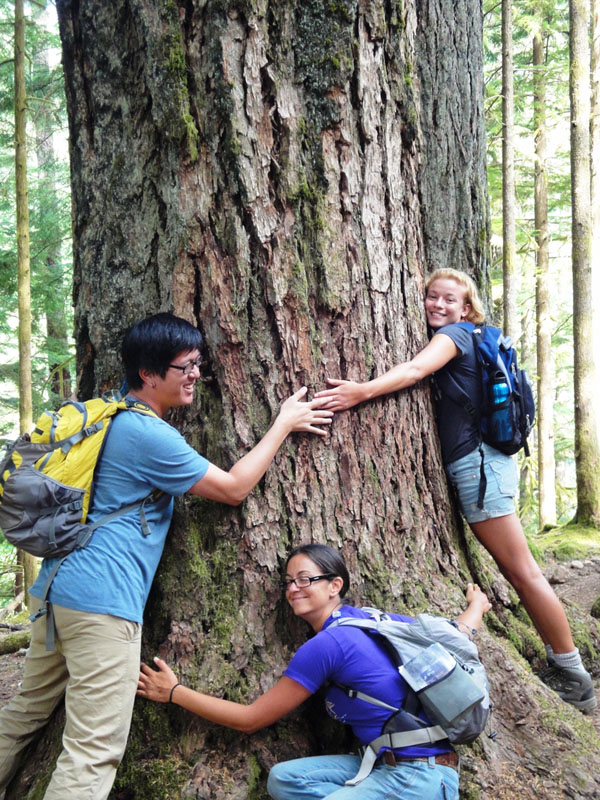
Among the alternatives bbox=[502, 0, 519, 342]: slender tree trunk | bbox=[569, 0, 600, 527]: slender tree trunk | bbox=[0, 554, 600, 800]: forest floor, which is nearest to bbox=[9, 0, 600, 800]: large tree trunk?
bbox=[0, 554, 600, 800]: forest floor

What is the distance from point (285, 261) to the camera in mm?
3111

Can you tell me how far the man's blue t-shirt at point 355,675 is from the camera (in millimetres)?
2582

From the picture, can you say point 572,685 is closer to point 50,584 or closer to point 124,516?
point 124,516

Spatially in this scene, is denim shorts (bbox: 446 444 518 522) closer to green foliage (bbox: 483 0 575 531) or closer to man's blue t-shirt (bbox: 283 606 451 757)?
man's blue t-shirt (bbox: 283 606 451 757)

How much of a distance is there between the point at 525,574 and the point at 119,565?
2.27m

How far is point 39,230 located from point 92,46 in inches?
577

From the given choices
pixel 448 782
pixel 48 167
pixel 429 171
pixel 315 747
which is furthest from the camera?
pixel 48 167

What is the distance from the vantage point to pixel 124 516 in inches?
112

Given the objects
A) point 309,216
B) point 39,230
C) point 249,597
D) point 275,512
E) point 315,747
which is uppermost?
point 39,230

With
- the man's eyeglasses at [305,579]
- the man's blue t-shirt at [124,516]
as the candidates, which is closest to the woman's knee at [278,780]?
the man's eyeglasses at [305,579]

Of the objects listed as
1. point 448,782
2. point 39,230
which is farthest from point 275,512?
point 39,230

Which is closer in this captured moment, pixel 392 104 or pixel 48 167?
pixel 392 104

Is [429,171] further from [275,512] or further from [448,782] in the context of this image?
[448,782]

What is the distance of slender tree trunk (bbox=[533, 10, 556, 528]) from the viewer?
14.3 m
